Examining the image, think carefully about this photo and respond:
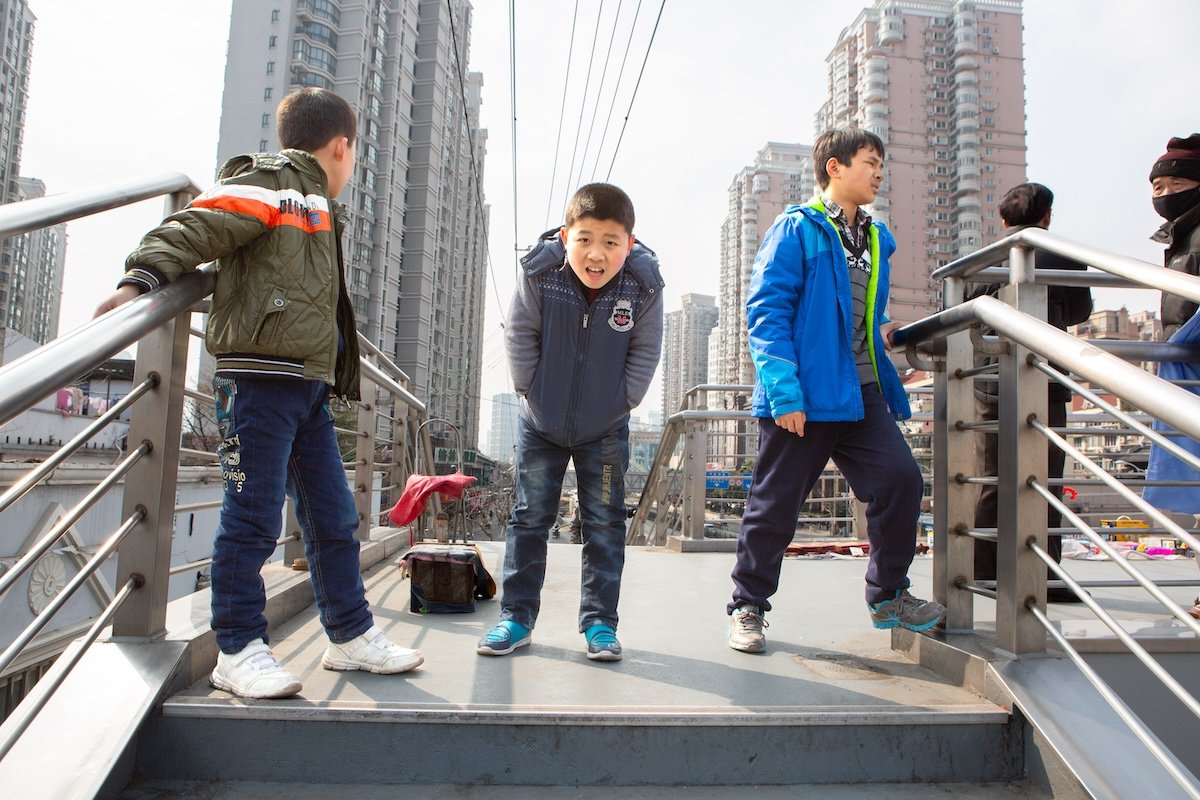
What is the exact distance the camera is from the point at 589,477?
2.42 meters

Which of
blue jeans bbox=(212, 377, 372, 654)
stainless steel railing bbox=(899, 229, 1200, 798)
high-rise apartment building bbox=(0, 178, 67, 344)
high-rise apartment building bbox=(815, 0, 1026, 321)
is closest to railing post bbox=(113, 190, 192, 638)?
A: blue jeans bbox=(212, 377, 372, 654)

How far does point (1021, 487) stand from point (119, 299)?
84.2 inches

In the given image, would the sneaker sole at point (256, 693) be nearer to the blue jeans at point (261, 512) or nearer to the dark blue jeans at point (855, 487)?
the blue jeans at point (261, 512)

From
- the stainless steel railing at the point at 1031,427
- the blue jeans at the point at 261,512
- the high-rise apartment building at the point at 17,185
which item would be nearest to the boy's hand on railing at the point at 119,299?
the blue jeans at the point at 261,512

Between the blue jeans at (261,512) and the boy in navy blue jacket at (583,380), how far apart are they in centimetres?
51

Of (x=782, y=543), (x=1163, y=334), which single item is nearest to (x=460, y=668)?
(x=782, y=543)

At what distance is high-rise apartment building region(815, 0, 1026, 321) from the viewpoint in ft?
192

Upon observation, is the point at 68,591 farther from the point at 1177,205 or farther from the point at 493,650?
the point at 1177,205

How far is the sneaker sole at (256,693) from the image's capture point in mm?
1604

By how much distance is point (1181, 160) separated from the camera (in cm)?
276

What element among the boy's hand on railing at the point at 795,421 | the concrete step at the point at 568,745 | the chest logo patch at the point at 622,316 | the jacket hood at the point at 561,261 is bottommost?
→ the concrete step at the point at 568,745

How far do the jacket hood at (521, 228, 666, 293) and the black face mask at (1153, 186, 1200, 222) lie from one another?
2015 millimetres

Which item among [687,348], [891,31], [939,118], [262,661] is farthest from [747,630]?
[687,348]

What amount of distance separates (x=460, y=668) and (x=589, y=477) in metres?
0.73
